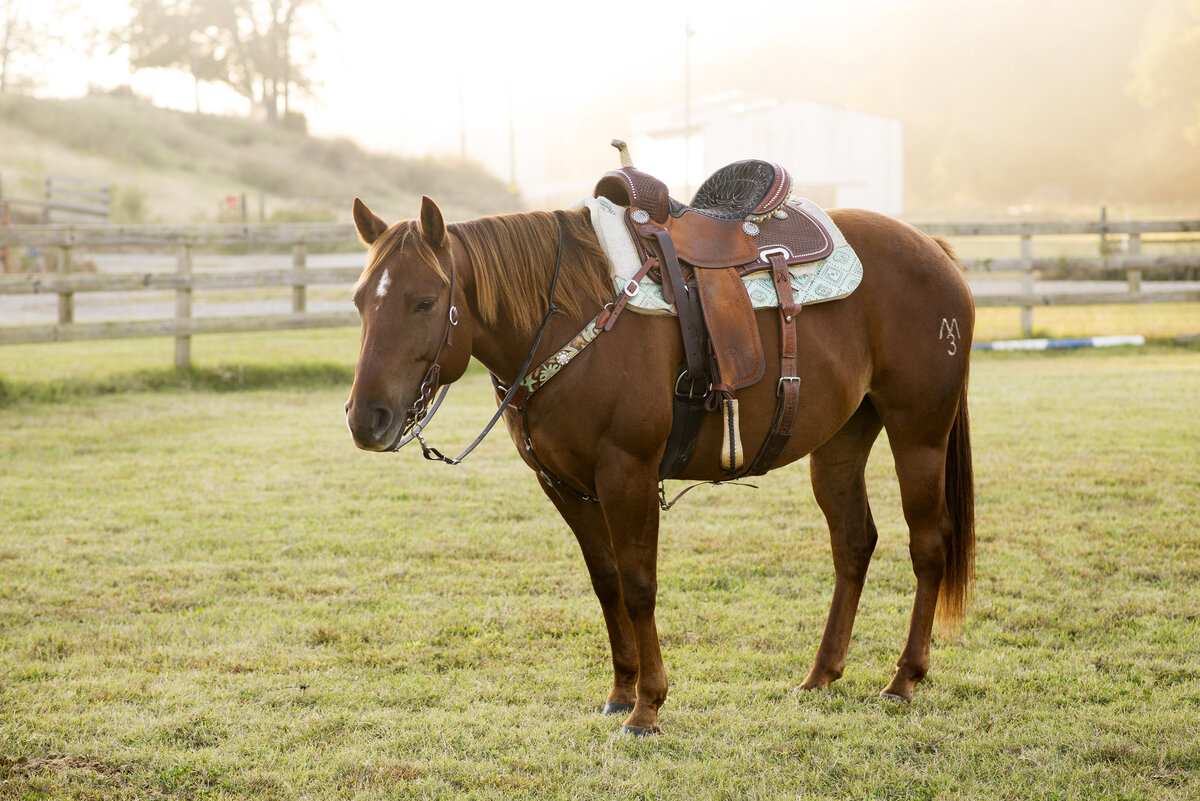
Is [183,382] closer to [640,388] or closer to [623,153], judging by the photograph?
[623,153]

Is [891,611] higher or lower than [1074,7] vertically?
lower

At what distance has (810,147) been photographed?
43906mm

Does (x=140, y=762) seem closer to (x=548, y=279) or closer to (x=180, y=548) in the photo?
(x=548, y=279)

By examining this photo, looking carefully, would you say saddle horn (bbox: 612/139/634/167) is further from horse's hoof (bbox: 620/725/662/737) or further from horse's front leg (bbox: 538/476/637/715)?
horse's hoof (bbox: 620/725/662/737)

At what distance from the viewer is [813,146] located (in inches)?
1729

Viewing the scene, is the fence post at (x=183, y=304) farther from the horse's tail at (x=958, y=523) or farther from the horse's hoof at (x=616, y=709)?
the horse's tail at (x=958, y=523)

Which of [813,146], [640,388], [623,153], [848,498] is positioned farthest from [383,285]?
[813,146]

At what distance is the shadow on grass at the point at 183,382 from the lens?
29.7ft

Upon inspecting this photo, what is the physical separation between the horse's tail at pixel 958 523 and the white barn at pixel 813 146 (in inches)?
1592

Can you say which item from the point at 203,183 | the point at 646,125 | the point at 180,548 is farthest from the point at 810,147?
the point at 180,548

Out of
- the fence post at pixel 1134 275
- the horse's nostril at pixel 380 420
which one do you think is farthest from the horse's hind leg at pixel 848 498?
the fence post at pixel 1134 275

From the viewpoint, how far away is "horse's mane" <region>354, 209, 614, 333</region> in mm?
2871

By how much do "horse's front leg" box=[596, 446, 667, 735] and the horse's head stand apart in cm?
62

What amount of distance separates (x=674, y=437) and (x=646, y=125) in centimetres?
4733
